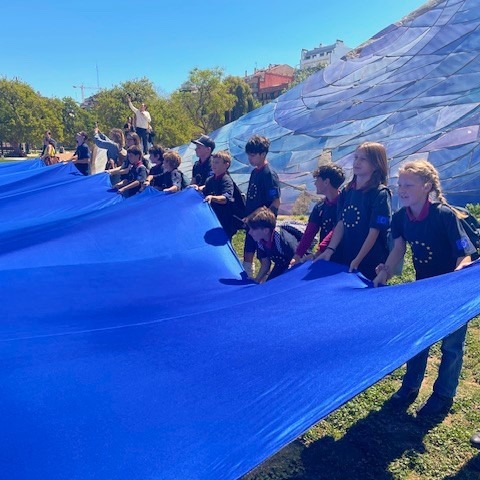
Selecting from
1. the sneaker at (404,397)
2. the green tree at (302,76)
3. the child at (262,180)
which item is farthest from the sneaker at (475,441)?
the green tree at (302,76)

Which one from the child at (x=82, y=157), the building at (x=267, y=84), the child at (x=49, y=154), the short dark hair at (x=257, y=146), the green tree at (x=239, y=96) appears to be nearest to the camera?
the short dark hair at (x=257, y=146)

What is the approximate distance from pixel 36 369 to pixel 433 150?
8162mm

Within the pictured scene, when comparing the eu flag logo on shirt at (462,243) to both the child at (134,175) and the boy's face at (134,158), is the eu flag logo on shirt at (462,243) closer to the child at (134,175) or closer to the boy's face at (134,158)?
the child at (134,175)

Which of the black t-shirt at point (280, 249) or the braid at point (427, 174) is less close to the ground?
the braid at point (427, 174)

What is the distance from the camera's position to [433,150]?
8.77 metres

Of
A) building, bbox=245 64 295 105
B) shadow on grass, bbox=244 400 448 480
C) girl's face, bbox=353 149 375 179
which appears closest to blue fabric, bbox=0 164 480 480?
girl's face, bbox=353 149 375 179

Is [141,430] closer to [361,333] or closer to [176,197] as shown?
[361,333]

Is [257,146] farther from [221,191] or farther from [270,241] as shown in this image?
[270,241]

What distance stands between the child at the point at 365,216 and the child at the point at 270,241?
49 centimetres

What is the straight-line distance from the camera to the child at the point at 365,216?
10.1 feet

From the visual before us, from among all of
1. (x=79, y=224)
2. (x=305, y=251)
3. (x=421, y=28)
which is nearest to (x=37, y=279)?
(x=79, y=224)

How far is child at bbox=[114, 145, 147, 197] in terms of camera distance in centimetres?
664

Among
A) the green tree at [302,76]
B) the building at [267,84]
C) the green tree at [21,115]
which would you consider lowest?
the green tree at [21,115]

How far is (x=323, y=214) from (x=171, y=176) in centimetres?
255
